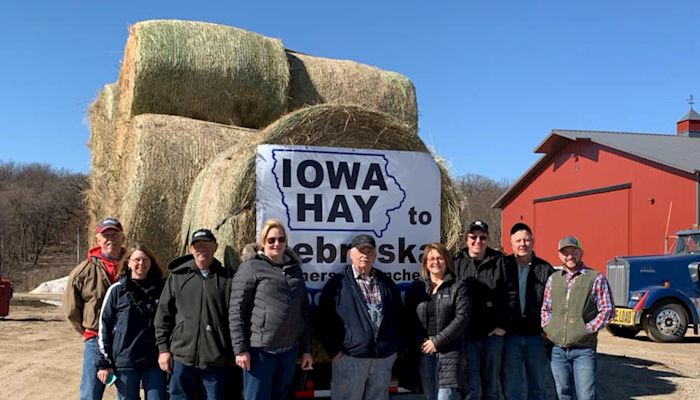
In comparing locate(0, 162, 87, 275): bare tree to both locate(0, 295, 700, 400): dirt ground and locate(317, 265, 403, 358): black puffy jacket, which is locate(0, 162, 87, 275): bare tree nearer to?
locate(0, 295, 700, 400): dirt ground

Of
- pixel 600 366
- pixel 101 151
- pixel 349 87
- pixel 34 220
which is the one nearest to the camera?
pixel 349 87

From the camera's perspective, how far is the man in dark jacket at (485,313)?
4.43 m

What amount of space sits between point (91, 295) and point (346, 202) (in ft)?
5.50

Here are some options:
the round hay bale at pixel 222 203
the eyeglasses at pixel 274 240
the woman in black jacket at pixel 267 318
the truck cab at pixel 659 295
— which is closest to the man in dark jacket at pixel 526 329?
the woman in black jacket at pixel 267 318

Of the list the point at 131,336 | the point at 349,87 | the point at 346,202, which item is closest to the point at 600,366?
the point at 349,87

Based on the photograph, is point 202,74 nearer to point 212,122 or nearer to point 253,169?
point 212,122

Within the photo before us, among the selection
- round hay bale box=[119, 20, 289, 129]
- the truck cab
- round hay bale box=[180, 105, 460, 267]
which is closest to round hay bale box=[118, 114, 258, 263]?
round hay bale box=[180, 105, 460, 267]

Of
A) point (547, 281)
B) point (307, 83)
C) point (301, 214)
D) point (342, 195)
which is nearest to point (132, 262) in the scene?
point (301, 214)

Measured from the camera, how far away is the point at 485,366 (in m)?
4.51

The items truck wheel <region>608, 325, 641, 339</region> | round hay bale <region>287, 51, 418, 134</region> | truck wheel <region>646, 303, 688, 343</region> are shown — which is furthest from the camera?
truck wheel <region>608, 325, 641, 339</region>

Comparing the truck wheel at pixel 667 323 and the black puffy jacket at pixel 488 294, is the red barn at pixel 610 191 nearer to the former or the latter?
the truck wheel at pixel 667 323

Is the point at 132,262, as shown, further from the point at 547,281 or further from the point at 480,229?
the point at 547,281

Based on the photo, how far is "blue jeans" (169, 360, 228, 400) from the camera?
12.8 feet

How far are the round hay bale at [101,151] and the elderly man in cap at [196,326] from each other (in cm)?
274
